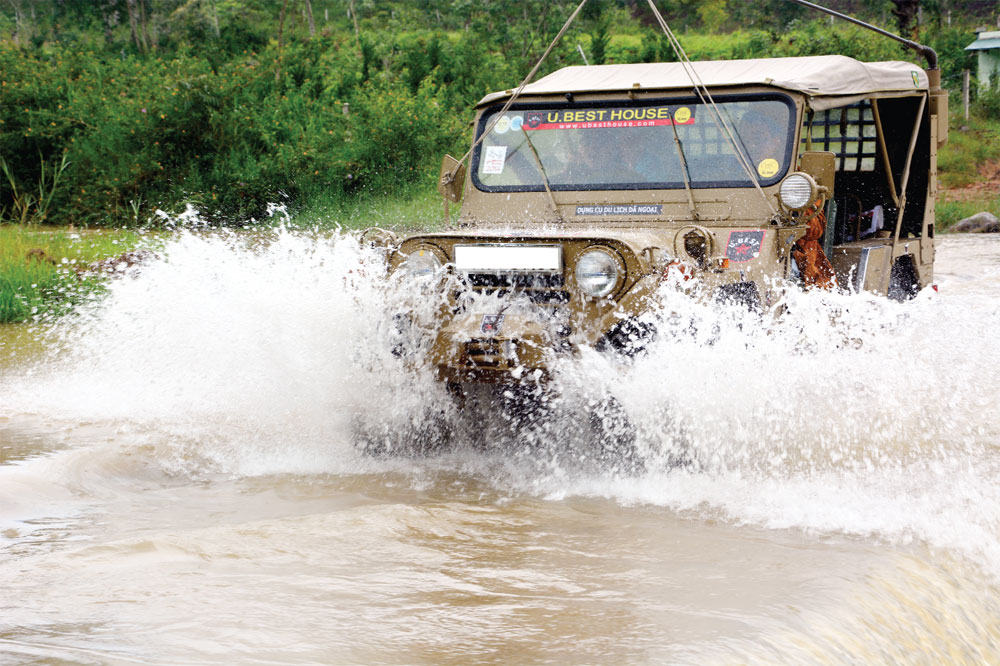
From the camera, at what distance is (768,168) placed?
17.6 feet

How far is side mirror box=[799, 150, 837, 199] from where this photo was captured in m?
5.14

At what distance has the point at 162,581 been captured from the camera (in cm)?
333

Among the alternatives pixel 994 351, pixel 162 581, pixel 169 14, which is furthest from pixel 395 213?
pixel 169 14

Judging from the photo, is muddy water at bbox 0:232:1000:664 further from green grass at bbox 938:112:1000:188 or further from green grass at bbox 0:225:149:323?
green grass at bbox 938:112:1000:188

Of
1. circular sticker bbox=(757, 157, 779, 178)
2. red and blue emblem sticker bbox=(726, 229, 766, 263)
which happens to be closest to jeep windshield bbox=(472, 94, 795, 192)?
circular sticker bbox=(757, 157, 779, 178)

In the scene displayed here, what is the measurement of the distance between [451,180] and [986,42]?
23481 millimetres

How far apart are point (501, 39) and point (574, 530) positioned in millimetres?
22662

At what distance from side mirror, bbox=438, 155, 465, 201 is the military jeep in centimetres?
1

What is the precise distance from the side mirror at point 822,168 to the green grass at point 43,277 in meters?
5.60

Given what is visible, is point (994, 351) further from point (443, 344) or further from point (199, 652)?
point (199, 652)

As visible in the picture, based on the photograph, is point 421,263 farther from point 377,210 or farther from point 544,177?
point 377,210

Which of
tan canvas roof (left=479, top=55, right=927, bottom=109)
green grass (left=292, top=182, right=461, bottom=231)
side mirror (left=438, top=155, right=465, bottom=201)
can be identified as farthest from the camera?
green grass (left=292, top=182, right=461, bottom=231)

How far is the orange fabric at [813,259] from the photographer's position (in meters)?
5.32

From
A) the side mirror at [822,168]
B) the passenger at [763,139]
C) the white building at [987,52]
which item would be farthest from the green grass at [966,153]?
the side mirror at [822,168]
